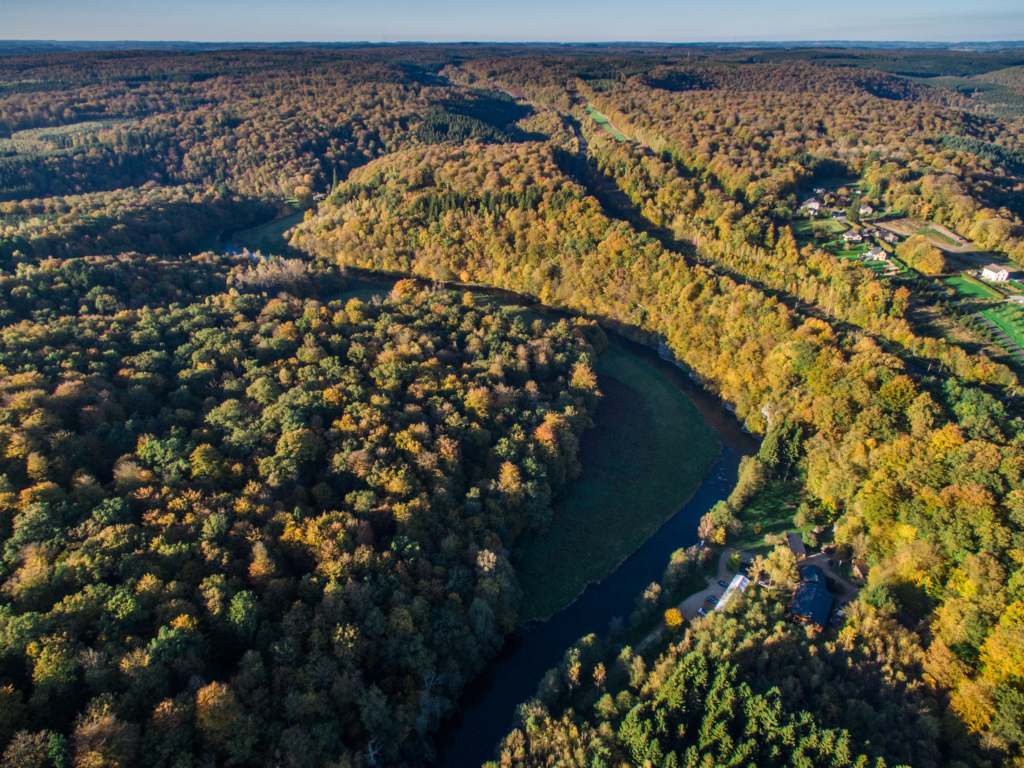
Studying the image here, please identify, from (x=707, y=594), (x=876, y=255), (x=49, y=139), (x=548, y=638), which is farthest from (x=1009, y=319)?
(x=49, y=139)

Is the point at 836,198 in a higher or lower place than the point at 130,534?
higher

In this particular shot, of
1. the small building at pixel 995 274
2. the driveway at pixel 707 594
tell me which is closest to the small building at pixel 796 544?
the driveway at pixel 707 594

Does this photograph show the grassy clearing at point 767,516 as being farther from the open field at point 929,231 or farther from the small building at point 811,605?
the open field at point 929,231

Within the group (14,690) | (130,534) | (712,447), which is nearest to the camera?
(14,690)

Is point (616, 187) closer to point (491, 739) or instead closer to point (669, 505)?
point (669, 505)

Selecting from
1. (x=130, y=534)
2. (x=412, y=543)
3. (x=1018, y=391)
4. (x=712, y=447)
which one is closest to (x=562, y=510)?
(x=412, y=543)

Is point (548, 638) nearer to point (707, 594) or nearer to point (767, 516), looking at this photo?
point (707, 594)
